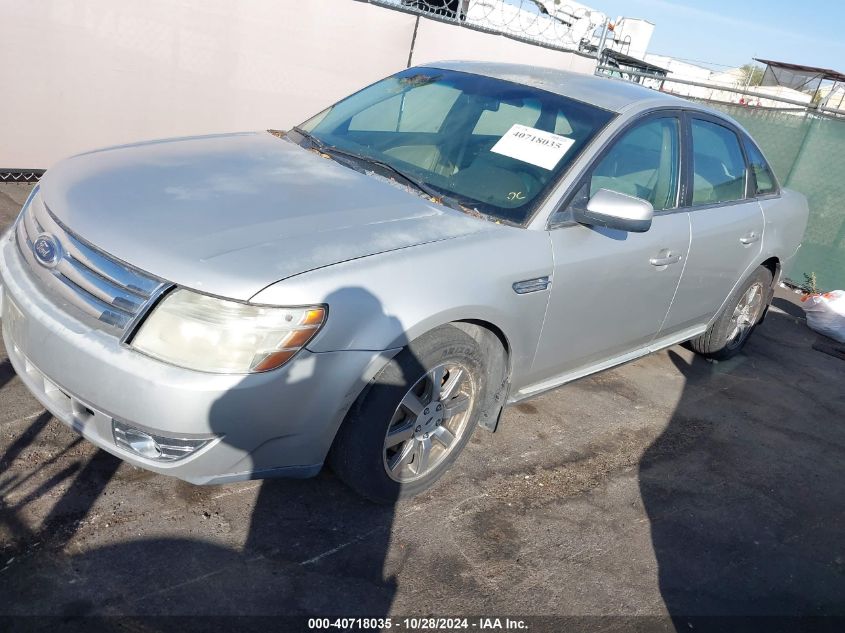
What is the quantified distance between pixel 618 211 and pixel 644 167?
32.8 inches

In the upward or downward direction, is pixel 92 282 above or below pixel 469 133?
below

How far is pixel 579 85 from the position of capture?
13.1 ft

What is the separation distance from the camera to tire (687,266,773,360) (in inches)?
203

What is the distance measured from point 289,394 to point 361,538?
0.76m

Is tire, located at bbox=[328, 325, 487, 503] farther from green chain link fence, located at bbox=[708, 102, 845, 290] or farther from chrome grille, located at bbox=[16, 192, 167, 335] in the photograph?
green chain link fence, located at bbox=[708, 102, 845, 290]

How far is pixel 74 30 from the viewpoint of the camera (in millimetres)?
6223

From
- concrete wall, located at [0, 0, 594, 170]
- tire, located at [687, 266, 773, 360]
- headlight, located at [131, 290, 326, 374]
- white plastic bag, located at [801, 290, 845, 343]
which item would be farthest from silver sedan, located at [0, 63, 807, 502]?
concrete wall, located at [0, 0, 594, 170]

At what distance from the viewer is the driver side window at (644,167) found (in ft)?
11.7

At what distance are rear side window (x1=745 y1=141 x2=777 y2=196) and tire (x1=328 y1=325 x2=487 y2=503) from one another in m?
2.90

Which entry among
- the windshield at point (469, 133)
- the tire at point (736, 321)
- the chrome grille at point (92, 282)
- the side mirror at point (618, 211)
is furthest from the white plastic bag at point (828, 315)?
the chrome grille at point (92, 282)

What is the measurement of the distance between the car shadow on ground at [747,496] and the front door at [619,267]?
0.71 metres

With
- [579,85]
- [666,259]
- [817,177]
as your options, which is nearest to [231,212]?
[579,85]

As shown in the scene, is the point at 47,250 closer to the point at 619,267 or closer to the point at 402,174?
the point at 402,174

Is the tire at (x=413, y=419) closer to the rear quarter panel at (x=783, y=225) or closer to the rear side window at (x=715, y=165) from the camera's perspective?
the rear side window at (x=715, y=165)
